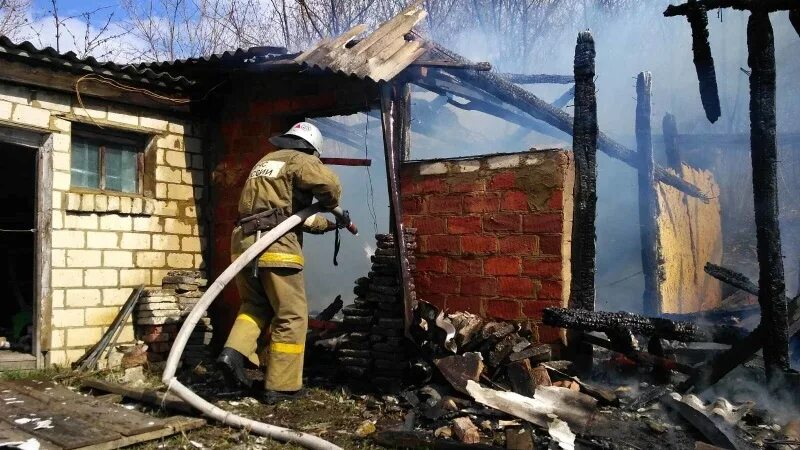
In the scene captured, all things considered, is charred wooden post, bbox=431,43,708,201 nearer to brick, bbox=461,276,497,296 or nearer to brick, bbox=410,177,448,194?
brick, bbox=410,177,448,194

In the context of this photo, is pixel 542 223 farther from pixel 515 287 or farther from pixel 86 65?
pixel 86 65

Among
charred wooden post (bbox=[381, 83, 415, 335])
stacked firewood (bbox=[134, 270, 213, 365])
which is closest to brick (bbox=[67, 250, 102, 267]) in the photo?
stacked firewood (bbox=[134, 270, 213, 365])

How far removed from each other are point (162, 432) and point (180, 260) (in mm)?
3431

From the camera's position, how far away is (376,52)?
20.3 feet

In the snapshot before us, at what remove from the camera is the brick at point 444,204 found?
5875 millimetres

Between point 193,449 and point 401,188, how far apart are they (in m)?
3.26

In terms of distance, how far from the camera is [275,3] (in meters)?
16.3

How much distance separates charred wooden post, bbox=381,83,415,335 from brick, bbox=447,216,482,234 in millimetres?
477

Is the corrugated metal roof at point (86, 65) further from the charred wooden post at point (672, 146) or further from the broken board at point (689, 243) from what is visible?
the charred wooden post at point (672, 146)

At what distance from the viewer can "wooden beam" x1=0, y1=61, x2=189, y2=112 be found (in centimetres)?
602

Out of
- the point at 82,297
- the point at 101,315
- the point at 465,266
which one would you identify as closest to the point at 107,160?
the point at 82,297

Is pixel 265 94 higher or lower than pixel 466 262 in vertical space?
higher

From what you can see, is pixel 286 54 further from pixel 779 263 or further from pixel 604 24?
pixel 604 24

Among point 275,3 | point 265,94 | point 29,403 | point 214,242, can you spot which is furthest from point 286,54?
point 275,3
